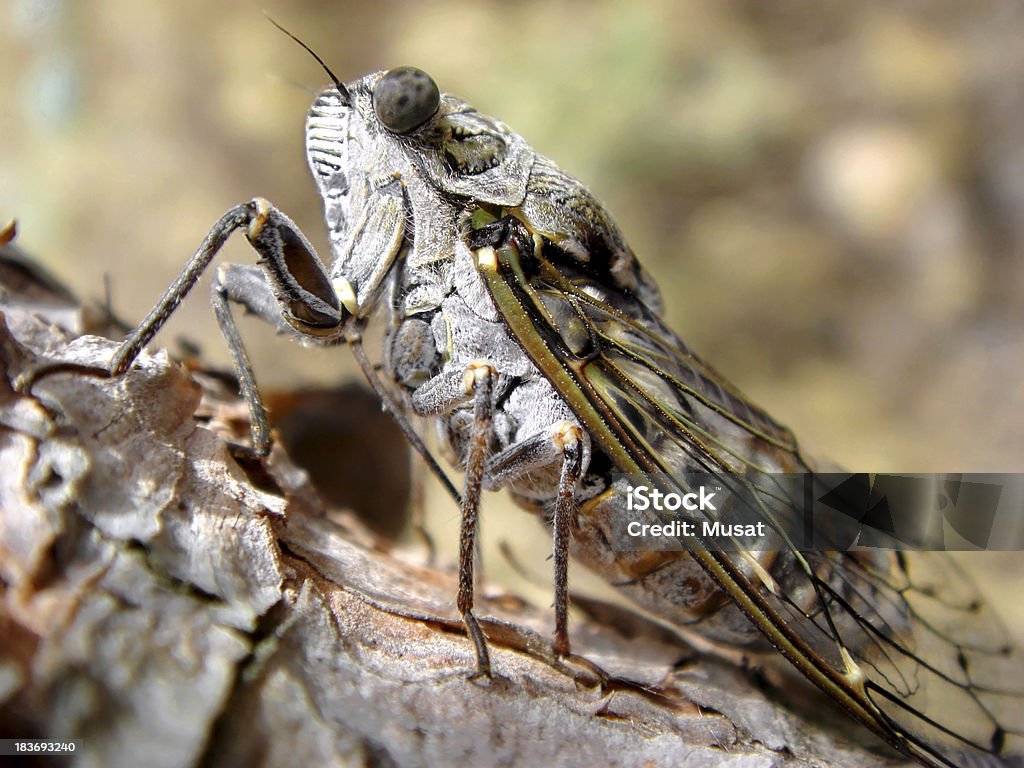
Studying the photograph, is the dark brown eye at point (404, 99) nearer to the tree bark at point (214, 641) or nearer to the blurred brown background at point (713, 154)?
the tree bark at point (214, 641)

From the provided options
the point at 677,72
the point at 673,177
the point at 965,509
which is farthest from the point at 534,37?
the point at 965,509

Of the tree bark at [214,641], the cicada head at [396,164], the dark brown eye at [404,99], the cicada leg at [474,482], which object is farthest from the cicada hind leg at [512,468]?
the dark brown eye at [404,99]

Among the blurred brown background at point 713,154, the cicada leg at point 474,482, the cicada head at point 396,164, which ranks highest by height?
the blurred brown background at point 713,154

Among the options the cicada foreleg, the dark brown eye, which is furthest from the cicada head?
the cicada foreleg

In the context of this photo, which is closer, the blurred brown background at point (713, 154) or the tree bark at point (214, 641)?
the tree bark at point (214, 641)

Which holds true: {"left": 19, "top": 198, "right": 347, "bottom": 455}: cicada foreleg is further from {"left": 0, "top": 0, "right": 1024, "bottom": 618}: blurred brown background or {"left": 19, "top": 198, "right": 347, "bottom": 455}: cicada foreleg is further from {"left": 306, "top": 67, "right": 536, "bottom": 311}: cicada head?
{"left": 0, "top": 0, "right": 1024, "bottom": 618}: blurred brown background

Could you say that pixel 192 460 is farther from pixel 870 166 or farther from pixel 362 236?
pixel 870 166

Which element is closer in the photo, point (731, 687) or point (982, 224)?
point (731, 687)

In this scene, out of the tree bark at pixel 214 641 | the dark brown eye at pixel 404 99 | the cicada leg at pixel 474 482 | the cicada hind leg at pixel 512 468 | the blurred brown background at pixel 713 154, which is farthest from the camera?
the blurred brown background at pixel 713 154
